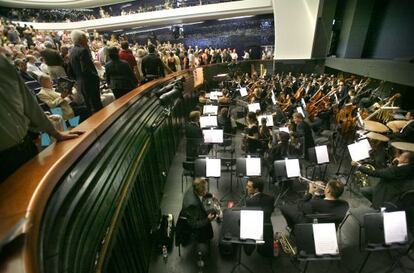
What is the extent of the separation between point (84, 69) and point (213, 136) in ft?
10.3

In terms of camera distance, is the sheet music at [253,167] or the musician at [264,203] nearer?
the musician at [264,203]

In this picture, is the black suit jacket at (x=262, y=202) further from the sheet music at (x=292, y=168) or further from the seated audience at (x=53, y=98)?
the seated audience at (x=53, y=98)

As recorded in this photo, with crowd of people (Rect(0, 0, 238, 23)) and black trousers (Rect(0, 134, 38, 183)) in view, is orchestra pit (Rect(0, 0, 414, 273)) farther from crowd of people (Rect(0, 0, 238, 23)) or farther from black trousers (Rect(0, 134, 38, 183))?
crowd of people (Rect(0, 0, 238, 23))

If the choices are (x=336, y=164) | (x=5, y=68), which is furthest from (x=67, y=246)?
(x=336, y=164)

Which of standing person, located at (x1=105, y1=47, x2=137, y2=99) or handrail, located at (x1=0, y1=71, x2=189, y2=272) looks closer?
handrail, located at (x1=0, y1=71, x2=189, y2=272)

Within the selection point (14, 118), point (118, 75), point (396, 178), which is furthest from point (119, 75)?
point (396, 178)

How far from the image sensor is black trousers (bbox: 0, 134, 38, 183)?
172 cm

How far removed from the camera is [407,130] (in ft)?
19.4

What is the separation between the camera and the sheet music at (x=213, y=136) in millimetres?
6199

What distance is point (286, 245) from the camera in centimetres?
471

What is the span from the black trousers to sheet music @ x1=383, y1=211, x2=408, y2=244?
13.7 feet

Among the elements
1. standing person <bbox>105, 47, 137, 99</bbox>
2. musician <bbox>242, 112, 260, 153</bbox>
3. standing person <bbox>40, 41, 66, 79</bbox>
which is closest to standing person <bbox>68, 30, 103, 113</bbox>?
standing person <bbox>105, 47, 137, 99</bbox>

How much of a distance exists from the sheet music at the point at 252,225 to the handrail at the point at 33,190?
2.36 meters

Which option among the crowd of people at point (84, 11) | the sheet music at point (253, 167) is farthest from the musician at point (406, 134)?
the crowd of people at point (84, 11)
